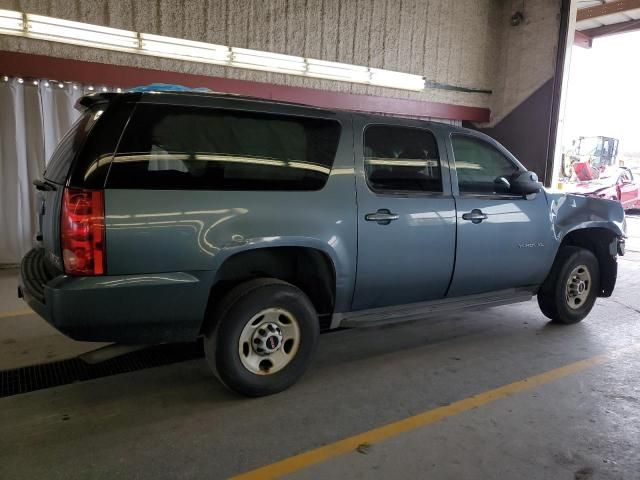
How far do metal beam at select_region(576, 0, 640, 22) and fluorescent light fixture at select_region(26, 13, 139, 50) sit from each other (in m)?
12.1

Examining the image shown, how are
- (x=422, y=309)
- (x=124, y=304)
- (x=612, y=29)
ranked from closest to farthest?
(x=124, y=304)
(x=422, y=309)
(x=612, y=29)

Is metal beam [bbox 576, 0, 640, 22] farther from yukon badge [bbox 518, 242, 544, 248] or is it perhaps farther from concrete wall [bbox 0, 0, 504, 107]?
yukon badge [bbox 518, 242, 544, 248]

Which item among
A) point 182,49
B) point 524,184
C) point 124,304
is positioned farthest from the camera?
point 182,49

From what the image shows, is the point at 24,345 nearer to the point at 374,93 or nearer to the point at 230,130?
the point at 230,130

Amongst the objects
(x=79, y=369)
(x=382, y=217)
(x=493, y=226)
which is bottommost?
(x=79, y=369)

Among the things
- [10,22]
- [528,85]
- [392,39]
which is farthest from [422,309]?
[528,85]

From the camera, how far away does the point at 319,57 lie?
909 cm

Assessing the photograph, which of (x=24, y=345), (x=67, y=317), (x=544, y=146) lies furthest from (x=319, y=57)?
(x=67, y=317)

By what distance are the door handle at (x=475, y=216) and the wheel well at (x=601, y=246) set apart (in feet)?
4.82

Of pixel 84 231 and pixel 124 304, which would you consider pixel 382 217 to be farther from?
pixel 84 231

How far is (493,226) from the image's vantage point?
4254mm

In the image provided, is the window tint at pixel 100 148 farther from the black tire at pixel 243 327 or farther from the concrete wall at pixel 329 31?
the concrete wall at pixel 329 31

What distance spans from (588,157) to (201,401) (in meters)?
20.1

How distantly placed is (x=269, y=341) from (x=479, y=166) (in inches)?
94.9
